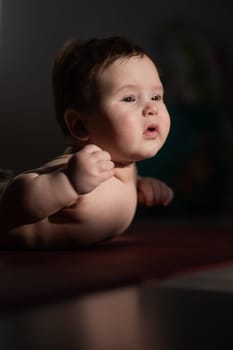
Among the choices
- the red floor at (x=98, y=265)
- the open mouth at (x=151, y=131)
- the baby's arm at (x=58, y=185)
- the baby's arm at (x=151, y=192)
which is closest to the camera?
the red floor at (x=98, y=265)

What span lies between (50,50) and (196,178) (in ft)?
2.00

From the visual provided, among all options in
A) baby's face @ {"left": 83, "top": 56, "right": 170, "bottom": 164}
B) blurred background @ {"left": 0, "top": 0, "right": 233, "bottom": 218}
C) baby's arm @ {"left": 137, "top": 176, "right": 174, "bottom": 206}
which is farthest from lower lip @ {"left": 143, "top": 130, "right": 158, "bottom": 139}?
blurred background @ {"left": 0, "top": 0, "right": 233, "bottom": 218}

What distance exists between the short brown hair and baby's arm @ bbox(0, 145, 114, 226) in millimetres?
122

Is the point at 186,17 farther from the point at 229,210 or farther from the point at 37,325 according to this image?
the point at 37,325

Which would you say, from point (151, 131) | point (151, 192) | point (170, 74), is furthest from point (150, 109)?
point (170, 74)

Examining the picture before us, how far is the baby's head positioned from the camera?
2.97 ft

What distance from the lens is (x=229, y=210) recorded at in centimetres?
204

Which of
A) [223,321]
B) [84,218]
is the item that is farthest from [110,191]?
[223,321]

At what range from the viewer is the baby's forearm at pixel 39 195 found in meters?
0.82

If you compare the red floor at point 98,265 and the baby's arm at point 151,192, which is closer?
the red floor at point 98,265

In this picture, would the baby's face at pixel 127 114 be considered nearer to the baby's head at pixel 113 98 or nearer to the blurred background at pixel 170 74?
the baby's head at pixel 113 98

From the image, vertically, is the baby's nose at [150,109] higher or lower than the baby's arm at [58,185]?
higher

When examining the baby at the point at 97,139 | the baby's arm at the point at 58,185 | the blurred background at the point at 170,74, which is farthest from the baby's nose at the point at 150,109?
the blurred background at the point at 170,74

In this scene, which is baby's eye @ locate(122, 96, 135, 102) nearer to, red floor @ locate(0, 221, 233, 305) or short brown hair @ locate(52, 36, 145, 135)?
short brown hair @ locate(52, 36, 145, 135)
